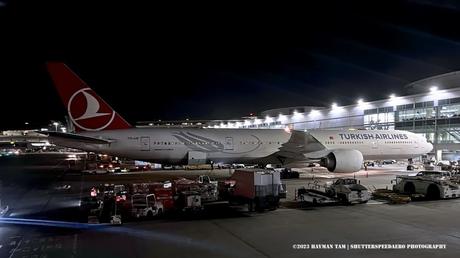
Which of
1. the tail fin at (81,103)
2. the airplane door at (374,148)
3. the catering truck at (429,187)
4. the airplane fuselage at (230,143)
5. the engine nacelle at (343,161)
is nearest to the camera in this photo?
the catering truck at (429,187)

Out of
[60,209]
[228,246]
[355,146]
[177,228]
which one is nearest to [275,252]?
[228,246]

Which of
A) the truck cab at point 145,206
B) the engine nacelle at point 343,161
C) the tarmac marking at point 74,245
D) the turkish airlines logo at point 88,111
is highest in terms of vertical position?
the turkish airlines logo at point 88,111

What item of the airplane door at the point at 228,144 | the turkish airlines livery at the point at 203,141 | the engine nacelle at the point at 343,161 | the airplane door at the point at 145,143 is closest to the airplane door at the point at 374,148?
the turkish airlines livery at the point at 203,141

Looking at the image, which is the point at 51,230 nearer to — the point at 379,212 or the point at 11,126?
the point at 379,212

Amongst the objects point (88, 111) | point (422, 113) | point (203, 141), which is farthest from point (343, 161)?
point (422, 113)

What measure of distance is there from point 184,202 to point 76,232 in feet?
15.1

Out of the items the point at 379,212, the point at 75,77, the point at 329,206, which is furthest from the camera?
the point at 75,77

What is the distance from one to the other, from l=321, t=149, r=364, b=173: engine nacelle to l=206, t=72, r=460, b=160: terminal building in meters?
7.58

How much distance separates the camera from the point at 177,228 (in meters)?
12.2

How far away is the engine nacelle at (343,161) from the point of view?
86.9 feet

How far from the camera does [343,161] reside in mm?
26516

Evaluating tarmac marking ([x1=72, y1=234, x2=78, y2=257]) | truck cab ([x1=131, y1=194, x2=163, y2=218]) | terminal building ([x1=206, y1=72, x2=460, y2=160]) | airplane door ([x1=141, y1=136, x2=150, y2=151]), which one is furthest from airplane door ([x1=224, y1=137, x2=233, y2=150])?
tarmac marking ([x1=72, y1=234, x2=78, y2=257])

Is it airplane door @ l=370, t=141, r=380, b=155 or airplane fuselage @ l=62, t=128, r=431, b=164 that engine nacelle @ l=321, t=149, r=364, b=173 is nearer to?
airplane fuselage @ l=62, t=128, r=431, b=164

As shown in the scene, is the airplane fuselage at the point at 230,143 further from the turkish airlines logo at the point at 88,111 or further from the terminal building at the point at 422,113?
the terminal building at the point at 422,113
